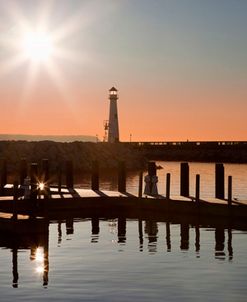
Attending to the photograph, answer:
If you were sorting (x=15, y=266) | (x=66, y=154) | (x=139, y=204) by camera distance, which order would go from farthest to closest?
1. (x=66, y=154)
2. (x=139, y=204)
3. (x=15, y=266)

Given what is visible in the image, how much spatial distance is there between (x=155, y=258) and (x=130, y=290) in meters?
4.51

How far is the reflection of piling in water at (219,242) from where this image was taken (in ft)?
76.5

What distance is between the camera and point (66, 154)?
82.9m

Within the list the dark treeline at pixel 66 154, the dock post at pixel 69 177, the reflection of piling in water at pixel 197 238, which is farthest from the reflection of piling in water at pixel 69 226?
the dark treeline at pixel 66 154

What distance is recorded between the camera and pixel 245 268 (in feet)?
67.7

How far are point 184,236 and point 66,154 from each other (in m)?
56.5

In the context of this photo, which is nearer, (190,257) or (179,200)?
(190,257)

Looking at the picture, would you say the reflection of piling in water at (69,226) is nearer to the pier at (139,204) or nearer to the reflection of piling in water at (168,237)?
the pier at (139,204)

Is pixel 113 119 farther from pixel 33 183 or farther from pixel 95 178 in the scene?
pixel 33 183

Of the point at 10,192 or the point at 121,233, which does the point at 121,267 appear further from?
the point at 10,192

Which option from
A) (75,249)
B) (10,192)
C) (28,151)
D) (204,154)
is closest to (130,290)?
(75,249)

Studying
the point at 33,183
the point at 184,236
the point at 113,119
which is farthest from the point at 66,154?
the point at 184,236

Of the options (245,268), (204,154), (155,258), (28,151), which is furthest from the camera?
(204,154)

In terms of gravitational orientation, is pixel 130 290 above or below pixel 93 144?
below
